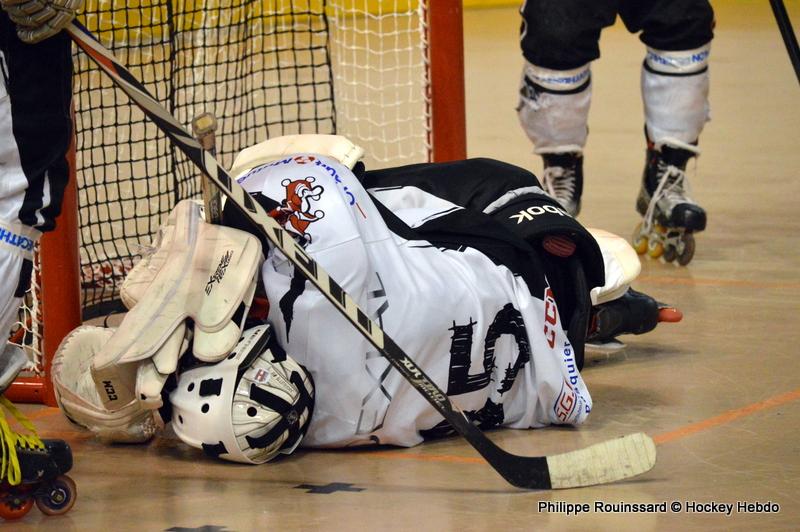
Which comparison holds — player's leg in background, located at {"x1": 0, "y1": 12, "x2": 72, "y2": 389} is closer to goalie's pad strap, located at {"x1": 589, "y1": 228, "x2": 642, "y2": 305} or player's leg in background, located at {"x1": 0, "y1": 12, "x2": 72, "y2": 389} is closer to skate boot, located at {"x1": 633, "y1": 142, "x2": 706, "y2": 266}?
goalie's pad strap, located at {"x1": 589, "y1": 228, "x2": 642, "y2": 305}

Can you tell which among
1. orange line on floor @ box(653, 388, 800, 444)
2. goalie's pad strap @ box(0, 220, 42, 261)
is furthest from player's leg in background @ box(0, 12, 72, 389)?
orange line on floor @ box(653, 388, 800, 444)

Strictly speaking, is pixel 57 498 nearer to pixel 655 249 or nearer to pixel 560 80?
pixel 560 80

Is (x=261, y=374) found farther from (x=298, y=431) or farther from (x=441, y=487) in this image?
(x=441, y=487)

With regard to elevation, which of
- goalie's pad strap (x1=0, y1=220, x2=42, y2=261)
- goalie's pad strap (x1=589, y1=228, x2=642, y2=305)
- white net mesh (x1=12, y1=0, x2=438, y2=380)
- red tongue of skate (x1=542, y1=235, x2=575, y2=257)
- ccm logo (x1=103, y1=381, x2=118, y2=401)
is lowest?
white net mesh (x1=12, y1=0, x2=438, y2=380)

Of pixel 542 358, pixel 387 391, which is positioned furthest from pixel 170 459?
pixel 542 358

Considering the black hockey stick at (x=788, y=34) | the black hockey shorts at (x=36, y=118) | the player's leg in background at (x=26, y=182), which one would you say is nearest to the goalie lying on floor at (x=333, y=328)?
the player's leg in background at (x=26, y=182)

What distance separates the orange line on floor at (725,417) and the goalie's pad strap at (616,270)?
0.39m

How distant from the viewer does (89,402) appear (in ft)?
8.52

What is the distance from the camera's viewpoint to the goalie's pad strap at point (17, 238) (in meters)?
2.13

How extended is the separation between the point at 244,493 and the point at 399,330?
1.40 ft

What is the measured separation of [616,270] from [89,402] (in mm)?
1232

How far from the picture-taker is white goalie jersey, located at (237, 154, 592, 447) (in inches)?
99.3

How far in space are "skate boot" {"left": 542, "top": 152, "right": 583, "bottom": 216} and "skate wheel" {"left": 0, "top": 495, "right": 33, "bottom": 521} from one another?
246 centimetres

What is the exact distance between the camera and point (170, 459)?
2.58 meters
